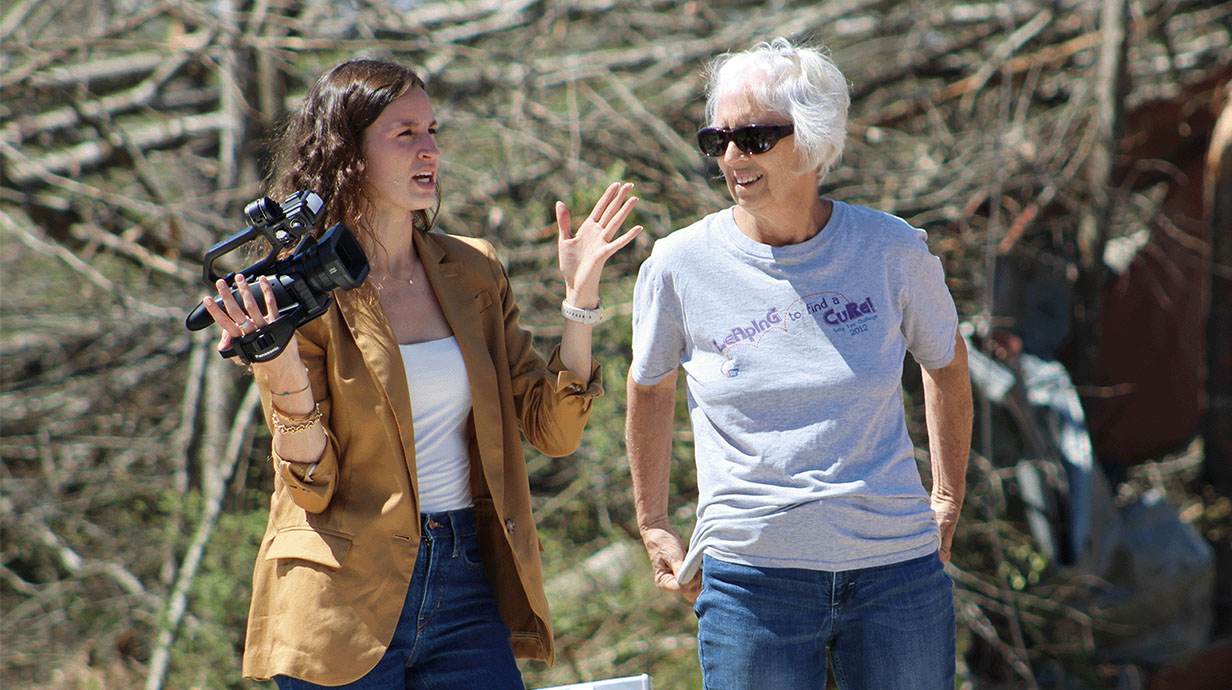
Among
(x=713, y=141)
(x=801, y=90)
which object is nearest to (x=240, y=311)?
(x=713, y=141)

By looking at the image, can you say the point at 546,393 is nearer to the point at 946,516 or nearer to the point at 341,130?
the point at 341,130

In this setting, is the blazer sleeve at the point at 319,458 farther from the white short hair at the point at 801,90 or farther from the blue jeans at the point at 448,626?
the white short hair at the point at 801,90

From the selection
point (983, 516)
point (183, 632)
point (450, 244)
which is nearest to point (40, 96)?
point (183, 632)

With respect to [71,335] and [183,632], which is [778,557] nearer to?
[183,632]

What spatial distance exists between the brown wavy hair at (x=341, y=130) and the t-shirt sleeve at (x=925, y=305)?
1.01 metres

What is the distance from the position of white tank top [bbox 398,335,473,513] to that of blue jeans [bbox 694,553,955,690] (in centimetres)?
56

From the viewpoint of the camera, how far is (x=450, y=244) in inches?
89.2

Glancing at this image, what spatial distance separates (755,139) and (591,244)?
38 centimetres

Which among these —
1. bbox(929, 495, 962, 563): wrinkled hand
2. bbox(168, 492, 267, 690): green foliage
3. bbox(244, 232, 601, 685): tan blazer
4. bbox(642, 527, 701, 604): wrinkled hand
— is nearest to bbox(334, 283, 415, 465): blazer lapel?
bbox(244, 232, 601, 685): tan blazer

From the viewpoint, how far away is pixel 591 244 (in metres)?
2.21

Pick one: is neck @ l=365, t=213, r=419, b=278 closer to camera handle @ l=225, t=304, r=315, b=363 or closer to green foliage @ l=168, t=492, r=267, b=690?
camera handle @ l=225, t=304, r=315, b=363

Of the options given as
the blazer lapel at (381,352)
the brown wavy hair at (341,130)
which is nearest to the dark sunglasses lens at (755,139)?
the brown wavy hair at (341,130)

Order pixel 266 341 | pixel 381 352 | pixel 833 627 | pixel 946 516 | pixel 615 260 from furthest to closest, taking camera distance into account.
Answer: pixel 615 260, pixel 946 516, pixel 833 627, pixel 381 352, pixel 266 341

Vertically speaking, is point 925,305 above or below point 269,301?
below
